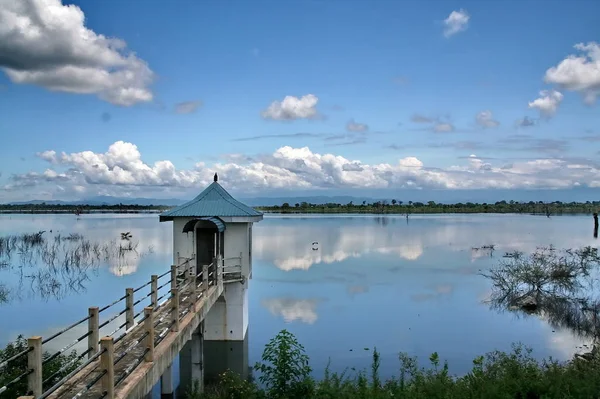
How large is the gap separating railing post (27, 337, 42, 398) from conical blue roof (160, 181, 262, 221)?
34.3ft

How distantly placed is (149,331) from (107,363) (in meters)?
1.86

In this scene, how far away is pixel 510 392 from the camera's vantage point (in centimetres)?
974

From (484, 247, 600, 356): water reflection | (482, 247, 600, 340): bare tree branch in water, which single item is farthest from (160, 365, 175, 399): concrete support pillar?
(482, 247, 600, 340): bare tree branch in water

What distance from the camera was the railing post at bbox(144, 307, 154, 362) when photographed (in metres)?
8.06

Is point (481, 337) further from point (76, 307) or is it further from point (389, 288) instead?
point (76, 307)

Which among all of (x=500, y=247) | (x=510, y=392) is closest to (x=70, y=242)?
(x=500, y=247)

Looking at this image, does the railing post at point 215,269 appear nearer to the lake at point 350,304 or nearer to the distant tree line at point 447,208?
the lake at point 350,304

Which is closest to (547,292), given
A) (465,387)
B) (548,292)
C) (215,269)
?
(548,292)

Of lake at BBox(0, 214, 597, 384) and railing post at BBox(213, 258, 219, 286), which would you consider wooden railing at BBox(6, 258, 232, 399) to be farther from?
lake at BBox(0, 214, 597, 384)

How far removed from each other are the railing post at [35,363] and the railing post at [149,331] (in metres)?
1.95

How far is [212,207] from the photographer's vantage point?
675 inches

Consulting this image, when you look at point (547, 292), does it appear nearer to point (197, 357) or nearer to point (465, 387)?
point (465, 387)

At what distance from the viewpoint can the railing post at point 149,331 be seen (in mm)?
8062

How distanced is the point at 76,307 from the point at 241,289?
34.4 ft
